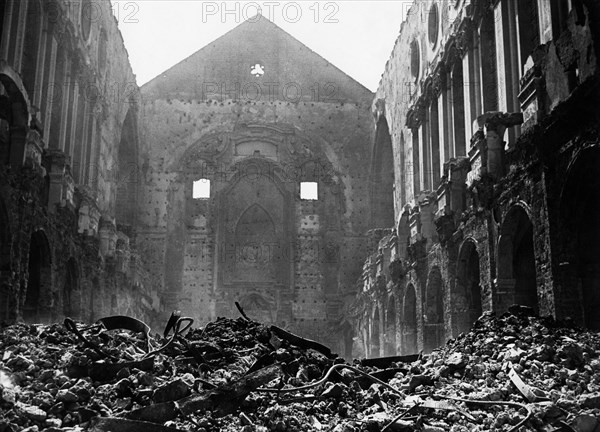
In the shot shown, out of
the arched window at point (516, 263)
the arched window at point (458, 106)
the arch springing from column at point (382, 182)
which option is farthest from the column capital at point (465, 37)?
the arch springing from column at point (382, 182)

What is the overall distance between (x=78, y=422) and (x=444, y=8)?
15.1 metres

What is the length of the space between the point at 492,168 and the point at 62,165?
9.02 metres

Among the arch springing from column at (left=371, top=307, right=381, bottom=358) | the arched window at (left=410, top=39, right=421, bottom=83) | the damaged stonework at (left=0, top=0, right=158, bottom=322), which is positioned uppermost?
the arched window at (left=410, top=39, right=421, bottom=83)

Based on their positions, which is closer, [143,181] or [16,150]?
[16,150]

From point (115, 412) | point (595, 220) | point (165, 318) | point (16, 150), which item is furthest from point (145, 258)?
point (115, 412)

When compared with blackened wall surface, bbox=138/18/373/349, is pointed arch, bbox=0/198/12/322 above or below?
below

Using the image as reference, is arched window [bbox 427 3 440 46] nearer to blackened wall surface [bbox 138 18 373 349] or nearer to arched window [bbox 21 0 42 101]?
arched window [bbox 21 0 42 101]

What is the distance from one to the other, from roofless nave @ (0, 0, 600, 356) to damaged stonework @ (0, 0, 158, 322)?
0.06 m

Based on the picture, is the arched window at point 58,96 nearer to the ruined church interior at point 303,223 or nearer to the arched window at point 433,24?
the ruined church interior at point 303,223

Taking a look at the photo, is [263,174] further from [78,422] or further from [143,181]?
[78,422]

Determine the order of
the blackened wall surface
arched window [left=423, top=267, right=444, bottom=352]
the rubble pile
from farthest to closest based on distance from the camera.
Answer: the blackened wall surface
arched window [left=423, top=267, right=444, bottom=352]
the rubble pile

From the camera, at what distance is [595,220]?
1071 cm

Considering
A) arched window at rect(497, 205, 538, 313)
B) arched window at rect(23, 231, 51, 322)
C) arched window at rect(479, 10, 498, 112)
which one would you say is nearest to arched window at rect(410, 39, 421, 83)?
arched window at rect(479, 10, 498, 112)

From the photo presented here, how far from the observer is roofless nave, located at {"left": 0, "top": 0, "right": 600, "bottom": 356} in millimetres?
10945
